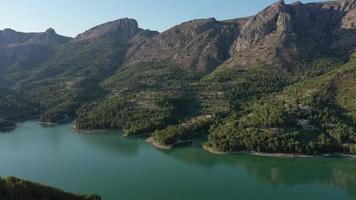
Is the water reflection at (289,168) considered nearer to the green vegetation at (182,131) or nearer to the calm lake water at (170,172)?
the calm lake water at (170,172)

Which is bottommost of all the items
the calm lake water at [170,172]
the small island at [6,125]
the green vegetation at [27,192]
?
the calm lake water at [170,172]

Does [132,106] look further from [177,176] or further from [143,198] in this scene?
[143,198]

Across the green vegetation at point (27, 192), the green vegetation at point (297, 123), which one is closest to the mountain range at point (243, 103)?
the green vegetation at point (297, 123)

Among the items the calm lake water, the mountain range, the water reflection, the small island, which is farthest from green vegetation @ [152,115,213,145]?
the small island

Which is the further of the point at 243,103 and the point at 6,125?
the point at 6,125

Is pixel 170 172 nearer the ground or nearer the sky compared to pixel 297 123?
nearer the ground

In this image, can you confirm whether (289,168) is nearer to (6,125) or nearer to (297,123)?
(297,123)

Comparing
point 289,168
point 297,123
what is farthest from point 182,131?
point 289,168
